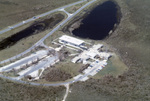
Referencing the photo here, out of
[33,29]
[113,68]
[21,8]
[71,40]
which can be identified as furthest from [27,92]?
[21,8]

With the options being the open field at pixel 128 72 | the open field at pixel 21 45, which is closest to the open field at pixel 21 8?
the open field at pixel 21 45

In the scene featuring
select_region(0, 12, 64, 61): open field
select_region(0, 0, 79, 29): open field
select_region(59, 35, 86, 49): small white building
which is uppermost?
select_region(0, 0, 79, 29): open field

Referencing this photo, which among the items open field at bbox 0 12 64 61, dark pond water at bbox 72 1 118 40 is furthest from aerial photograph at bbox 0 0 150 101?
open field at bbox 0 12 64 61

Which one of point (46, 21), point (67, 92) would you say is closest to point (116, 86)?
point (67, 92)

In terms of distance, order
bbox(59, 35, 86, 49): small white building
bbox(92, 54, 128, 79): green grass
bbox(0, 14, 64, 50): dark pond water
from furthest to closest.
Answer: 1. bbox(0, 14, 64, 50): dark pond water
2. bbox(59, 35, 86, 49): small white building
3. bbox(92, 54, 128, 79): green grass

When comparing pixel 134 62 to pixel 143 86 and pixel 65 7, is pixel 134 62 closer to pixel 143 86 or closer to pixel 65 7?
pixel 143 86

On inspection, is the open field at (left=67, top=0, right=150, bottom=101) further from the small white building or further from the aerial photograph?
the small white building

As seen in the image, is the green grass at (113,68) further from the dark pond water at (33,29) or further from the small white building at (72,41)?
the dark pond water at (33,29)
